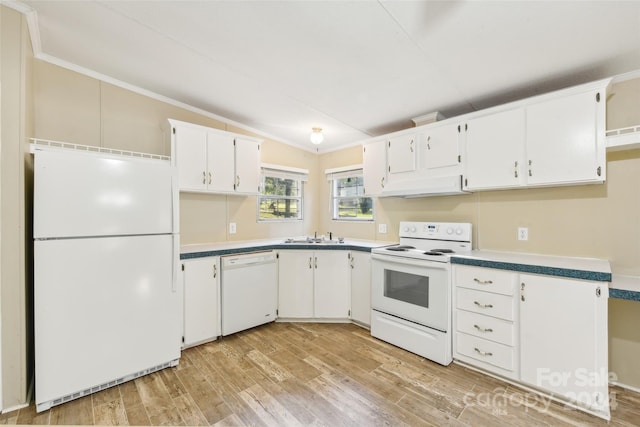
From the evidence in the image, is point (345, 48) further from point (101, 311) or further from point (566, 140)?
point (101, 311)

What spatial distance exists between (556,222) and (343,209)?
2430 mm

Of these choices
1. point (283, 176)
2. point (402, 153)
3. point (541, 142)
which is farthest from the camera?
point (283, 176)

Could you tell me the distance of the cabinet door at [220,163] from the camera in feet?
9.03

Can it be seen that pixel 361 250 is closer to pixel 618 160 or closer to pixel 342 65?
pixel 342 65

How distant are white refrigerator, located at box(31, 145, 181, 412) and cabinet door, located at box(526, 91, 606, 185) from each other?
9.55ft

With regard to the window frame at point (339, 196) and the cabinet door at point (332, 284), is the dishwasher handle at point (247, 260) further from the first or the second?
the window frame at point (339, 196)

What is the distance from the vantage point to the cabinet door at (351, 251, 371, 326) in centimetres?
288

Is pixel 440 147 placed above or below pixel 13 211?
above

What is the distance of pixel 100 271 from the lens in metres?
1.82

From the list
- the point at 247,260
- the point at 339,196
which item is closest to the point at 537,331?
the point at 247,260

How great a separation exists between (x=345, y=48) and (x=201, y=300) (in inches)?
96.8

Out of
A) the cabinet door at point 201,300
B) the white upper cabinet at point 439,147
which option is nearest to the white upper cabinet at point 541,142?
the white upper cabinet at point 439,147

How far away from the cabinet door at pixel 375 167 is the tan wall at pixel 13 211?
292 centimetres

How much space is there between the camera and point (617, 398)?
5.91 ft
